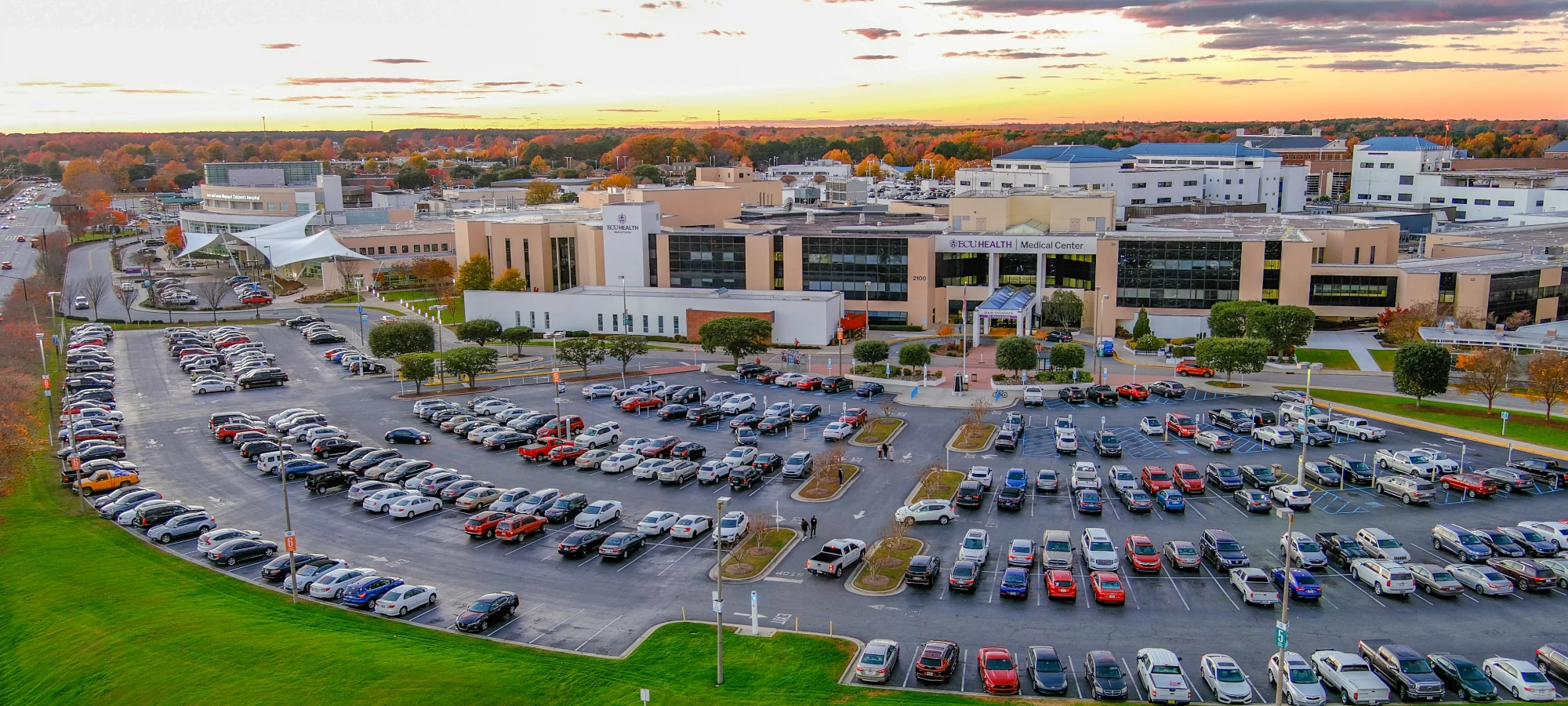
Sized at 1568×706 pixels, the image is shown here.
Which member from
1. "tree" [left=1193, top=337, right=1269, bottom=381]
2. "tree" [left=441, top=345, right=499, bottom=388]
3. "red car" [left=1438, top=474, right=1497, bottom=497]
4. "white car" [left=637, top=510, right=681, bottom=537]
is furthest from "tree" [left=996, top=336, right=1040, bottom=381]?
"tree" [left=441, top=345, right=499, bottom=388]

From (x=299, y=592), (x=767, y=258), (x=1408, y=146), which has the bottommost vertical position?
(x=299, y=592)

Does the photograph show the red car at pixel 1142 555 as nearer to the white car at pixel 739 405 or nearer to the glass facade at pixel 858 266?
the white car at pixel 739 405

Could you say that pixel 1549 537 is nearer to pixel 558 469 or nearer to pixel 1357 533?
pixel 1357 533

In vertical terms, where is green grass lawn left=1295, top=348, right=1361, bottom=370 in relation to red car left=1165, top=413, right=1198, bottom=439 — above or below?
above

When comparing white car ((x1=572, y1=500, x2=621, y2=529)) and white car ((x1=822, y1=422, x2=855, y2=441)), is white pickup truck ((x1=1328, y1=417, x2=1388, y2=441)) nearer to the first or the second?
white car ((x1=822, y1=422, x2=855, y2=441))

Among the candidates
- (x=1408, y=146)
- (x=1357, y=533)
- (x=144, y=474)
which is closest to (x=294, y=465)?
(x=144, y=474)

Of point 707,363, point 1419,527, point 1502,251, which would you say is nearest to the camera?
point 1419,527

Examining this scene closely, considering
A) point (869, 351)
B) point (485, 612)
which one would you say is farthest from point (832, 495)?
point (869, 351)
